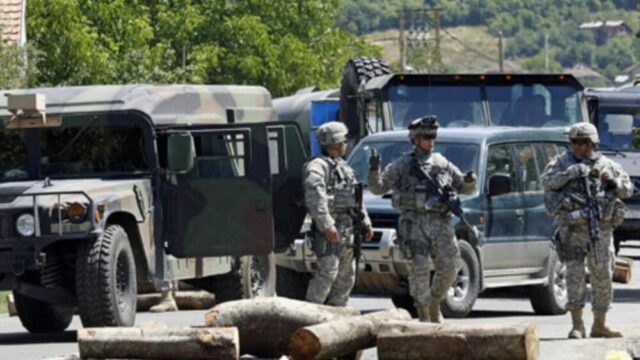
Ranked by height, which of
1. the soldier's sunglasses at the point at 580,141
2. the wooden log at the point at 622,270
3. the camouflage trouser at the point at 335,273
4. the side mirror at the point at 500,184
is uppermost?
the soldier's sunglasses at the point at 580,141

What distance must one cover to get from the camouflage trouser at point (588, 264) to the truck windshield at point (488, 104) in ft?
24.5

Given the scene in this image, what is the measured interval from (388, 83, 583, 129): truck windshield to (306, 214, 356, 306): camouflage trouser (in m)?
6.82

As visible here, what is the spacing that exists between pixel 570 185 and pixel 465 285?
9.83 feet

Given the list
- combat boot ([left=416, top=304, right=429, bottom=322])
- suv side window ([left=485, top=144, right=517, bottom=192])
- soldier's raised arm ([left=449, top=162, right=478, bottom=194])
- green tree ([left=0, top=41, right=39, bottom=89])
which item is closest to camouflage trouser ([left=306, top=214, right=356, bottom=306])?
combat boot ([left=416, top=304, right=429, bottom=322])

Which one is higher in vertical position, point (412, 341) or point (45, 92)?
point (45, 92)

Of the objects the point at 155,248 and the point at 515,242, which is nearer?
the point at 155,248

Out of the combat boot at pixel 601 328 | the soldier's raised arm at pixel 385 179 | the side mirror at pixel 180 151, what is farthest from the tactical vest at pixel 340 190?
the combat boot at pixel 601 328

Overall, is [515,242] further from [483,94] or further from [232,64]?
[232,64]

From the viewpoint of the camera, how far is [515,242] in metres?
19.4

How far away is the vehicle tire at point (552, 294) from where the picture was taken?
64.4ft

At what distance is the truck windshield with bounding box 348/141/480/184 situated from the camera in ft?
63.3

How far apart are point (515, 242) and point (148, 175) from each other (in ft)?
13.1

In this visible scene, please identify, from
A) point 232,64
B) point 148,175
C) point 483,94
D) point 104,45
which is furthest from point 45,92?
point 232,64

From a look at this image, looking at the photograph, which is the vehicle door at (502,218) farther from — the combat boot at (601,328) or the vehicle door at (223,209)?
the combat boot at (601,328)
